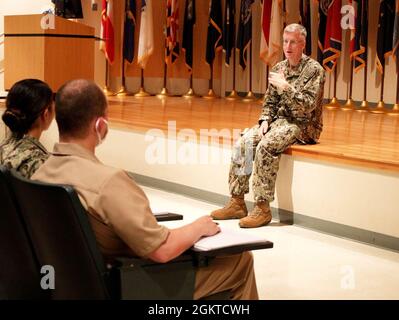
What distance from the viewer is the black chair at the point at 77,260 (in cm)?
220

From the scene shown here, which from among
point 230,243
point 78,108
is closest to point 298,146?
point 230,243

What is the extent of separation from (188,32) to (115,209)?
928cm

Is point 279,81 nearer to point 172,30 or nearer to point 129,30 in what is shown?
point 172,30

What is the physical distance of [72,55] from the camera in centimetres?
841

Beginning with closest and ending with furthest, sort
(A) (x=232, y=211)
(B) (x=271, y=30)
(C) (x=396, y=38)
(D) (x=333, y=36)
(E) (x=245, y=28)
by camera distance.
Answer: (A) (x=232, y=211) < (C) (x=396, y=38) < (D) (x=333, y=36) < (B) (x=271, y=30) < (E) (x=245, y=28)

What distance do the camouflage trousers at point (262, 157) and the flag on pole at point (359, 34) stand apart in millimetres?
4403

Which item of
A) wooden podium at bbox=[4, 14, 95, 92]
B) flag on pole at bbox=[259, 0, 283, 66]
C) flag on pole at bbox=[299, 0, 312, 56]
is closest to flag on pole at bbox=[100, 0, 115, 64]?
flag on pole at bbox=[259, 0, 283, 66]

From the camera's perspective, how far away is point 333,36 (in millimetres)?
9539

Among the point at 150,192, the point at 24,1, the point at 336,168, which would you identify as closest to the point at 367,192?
the point at 336,168

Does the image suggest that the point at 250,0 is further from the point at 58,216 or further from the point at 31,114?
the point at 58,216

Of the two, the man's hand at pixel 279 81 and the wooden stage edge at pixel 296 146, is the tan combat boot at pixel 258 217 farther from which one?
the man's hand at pixel 279 81

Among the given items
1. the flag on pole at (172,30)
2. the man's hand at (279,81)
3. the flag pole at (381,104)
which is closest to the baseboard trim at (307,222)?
the man's hand at (279,81)

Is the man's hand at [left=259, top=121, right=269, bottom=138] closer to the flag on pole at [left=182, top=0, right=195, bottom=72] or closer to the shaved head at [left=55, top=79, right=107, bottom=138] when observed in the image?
the shaved head at [left=55, top=79, right=107, bottom=138]

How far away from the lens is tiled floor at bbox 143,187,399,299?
3848 millimetres
